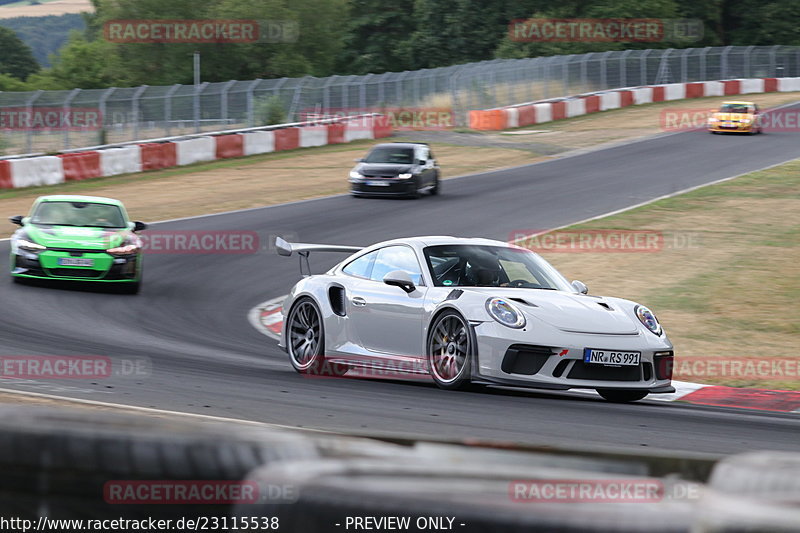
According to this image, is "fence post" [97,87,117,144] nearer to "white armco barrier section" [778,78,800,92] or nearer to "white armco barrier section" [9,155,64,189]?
"white armco barrier section" [9,155,64,189]

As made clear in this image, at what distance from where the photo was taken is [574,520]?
2105 mm

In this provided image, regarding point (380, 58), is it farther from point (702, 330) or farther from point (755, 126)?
point (702, 330)

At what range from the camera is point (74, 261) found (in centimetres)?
1509

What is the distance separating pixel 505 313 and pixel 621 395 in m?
1.19

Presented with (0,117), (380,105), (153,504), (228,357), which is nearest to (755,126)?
(380,105)

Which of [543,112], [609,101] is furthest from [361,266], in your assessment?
[609,101]

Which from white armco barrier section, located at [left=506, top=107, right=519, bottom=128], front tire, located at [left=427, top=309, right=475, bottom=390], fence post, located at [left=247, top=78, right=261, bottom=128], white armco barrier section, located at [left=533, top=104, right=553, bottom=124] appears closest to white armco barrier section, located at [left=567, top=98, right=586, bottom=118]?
white armco barrier section, located at [left=533, top=104, right=553, bottom=124]

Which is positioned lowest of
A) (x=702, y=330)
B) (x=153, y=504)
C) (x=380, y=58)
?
(x=702, y=330)

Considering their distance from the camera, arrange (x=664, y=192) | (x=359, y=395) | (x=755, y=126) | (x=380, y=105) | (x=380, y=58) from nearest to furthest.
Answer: (x=359, y=395), (x=664, y=192), (x=755, y=126), (x=380, y=105), (x=380, y=58)

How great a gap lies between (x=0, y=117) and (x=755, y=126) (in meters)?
24.2

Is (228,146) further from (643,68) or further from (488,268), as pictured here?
(643,68)

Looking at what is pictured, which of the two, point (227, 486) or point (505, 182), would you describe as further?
point (505, 182)

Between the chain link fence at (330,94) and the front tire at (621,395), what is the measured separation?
70.7ft

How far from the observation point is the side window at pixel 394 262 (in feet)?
32.4
